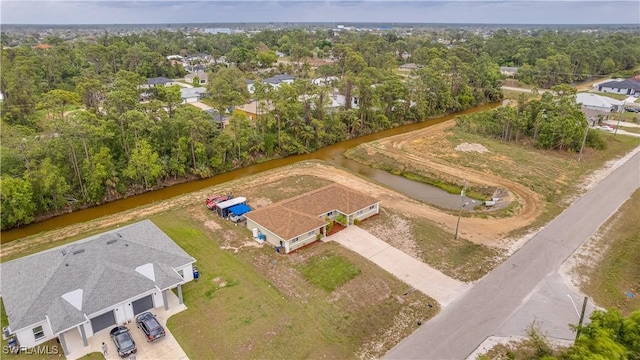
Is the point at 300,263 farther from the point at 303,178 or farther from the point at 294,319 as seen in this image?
the point at 303,178

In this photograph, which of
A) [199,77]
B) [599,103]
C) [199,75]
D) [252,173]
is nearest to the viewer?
[252,173]

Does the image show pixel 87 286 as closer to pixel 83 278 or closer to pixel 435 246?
pixel 83 278

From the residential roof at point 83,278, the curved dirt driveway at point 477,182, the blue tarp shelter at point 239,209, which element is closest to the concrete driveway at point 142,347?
the residential roof at point 83,278

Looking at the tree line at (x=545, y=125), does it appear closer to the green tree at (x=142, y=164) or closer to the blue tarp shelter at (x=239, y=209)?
A: the blue tarp shelter at (x=239, y=209)

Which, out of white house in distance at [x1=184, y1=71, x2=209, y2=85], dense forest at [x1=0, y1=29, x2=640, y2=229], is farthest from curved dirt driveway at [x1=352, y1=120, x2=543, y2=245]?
white house in distance at [x1=184, y1=71, x2=209, y2=85]

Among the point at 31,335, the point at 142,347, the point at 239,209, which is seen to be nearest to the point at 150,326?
the point at 142,347

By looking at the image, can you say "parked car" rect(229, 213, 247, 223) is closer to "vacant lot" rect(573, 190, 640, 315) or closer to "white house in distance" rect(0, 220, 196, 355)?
"white house in distance" rect(0, 220, 196, 355)
